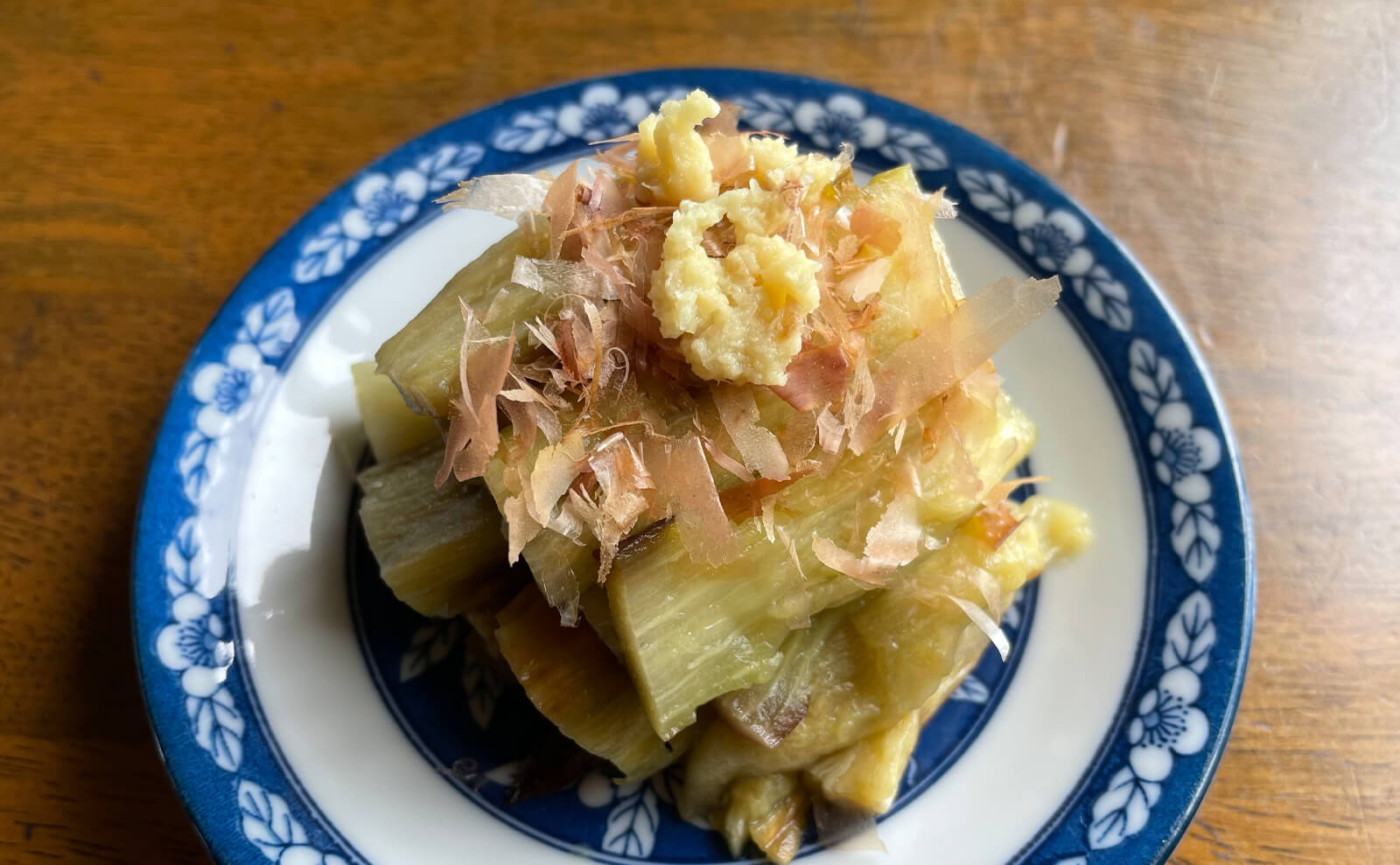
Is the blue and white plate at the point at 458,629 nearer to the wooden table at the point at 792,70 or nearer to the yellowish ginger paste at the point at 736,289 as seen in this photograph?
the wooden table at the point at 792,70

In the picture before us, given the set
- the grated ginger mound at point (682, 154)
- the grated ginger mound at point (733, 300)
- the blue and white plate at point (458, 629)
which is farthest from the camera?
the blue and white plate at point (458, 629)

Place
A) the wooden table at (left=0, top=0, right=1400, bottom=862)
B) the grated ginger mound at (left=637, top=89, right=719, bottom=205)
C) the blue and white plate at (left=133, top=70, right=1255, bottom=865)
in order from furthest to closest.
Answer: the wooden table at (left=0, top=0, right=1400, bottom=862)
the blue and white plate at (left=133, top=70, right=1255, bottom=865)
the grated ginger mound at (left=637, top=89, right=719, bottom=205)

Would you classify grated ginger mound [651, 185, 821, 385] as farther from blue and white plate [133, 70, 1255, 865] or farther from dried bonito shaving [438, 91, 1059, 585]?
blue and white plate [133, 70, 1255, 865]

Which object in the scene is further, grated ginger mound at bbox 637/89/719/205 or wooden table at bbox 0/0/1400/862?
wooden table at bbox 0/0/1400/862

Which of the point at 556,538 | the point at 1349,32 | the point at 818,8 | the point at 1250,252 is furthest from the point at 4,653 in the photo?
the point at 1349,32

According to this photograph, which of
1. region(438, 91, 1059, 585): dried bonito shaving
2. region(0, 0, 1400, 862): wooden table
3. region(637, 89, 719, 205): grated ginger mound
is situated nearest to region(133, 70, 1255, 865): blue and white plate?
region(0, 0, 1400, 862): wooden table

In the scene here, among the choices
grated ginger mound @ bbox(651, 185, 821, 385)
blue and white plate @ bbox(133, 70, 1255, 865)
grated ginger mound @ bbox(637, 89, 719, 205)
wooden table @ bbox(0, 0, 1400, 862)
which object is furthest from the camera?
wooden table @ bbox(0, 0, 1400, 862)

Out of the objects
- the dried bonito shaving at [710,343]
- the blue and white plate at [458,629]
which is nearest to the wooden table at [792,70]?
the blue and white plate at [458,629]
